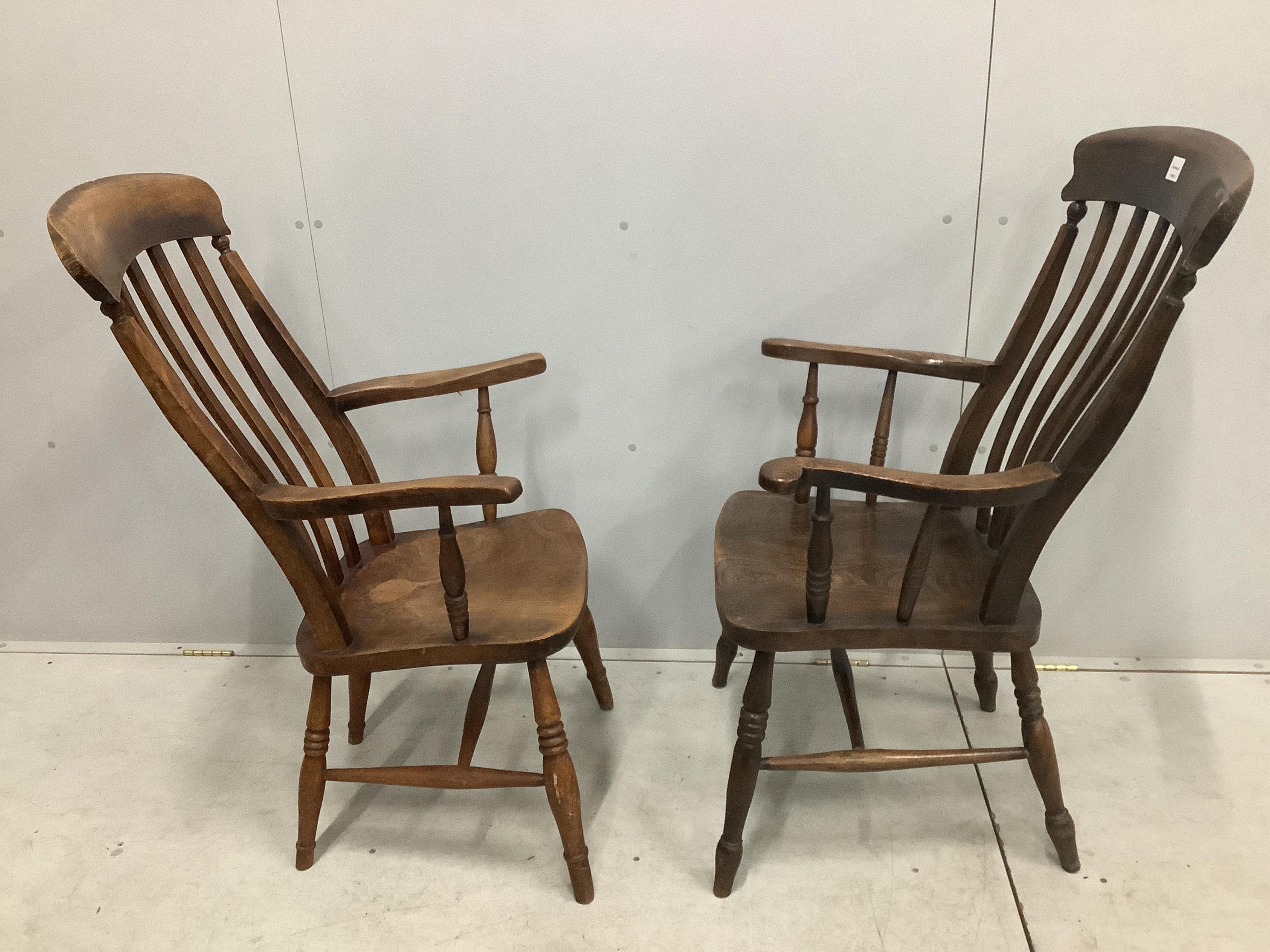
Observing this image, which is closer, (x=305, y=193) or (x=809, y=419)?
(x=809, y=419)

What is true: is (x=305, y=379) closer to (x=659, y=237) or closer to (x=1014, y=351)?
(x=659, y=237)

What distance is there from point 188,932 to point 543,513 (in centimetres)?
87

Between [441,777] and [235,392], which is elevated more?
[235,392]

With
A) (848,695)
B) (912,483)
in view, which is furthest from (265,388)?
(848,695)

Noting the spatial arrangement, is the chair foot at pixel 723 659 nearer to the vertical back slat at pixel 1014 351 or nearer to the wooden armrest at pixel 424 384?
the vertical back slat at pixel 1014 351

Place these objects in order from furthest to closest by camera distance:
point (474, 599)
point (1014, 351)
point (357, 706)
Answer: point (357, 706) < point (1014, 351) < point (474, 599)

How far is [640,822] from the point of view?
151cm

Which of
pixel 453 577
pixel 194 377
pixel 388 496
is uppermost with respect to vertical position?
pixel 194 377

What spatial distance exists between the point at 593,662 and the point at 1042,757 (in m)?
0.80

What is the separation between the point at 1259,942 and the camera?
127 cm

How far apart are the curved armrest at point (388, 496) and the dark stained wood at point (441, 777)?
46 centimetres

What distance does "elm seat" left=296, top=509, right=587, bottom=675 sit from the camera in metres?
1.26

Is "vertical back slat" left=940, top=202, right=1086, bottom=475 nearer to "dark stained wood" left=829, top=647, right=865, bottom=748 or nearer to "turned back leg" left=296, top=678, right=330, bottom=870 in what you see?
"dark stained wood" left=829, top=647, right=865, bottom=748

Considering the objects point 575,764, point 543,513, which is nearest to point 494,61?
point 543,513
